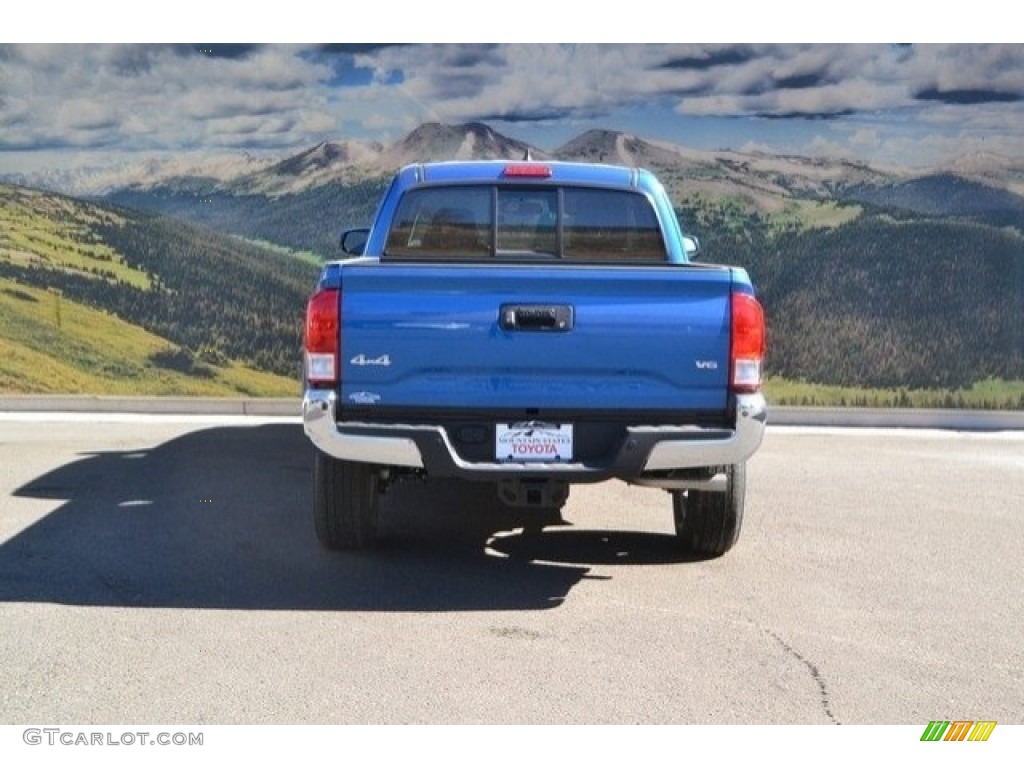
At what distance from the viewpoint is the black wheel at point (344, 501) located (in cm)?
721

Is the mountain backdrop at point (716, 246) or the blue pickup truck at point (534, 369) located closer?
the blue pickup truck at point (534, 369)

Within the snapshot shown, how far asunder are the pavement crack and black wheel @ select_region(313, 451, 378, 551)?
7.10 feet

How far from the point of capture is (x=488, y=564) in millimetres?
7395

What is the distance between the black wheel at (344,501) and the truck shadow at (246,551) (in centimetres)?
12

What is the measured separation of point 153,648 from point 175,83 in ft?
31.0

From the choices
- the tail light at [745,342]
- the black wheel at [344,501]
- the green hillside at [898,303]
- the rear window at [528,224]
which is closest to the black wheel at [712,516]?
the tail light at [745,342]

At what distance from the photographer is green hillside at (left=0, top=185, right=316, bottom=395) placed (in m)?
14.2

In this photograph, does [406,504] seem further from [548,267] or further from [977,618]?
[977,618]

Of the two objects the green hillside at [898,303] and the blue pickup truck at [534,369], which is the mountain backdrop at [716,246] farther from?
the blue pickup truck at [534,369]

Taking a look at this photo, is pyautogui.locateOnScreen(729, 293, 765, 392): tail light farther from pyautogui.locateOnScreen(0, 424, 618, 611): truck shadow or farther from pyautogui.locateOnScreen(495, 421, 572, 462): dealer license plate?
pyautogui.locateOnScreen(0, 424, 618, 611): truck shadow

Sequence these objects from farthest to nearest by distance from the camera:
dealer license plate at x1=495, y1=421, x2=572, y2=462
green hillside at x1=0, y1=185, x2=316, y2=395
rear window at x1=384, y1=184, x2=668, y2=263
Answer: green hillside at x1=0, y1=185, x2=316, y2=395 → rear window at x1=384, y1=184, x2=668, y2=263 → dealer license plate at x1=495, y1=421, x2=572, y2=462

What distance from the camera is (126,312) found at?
14.3m
